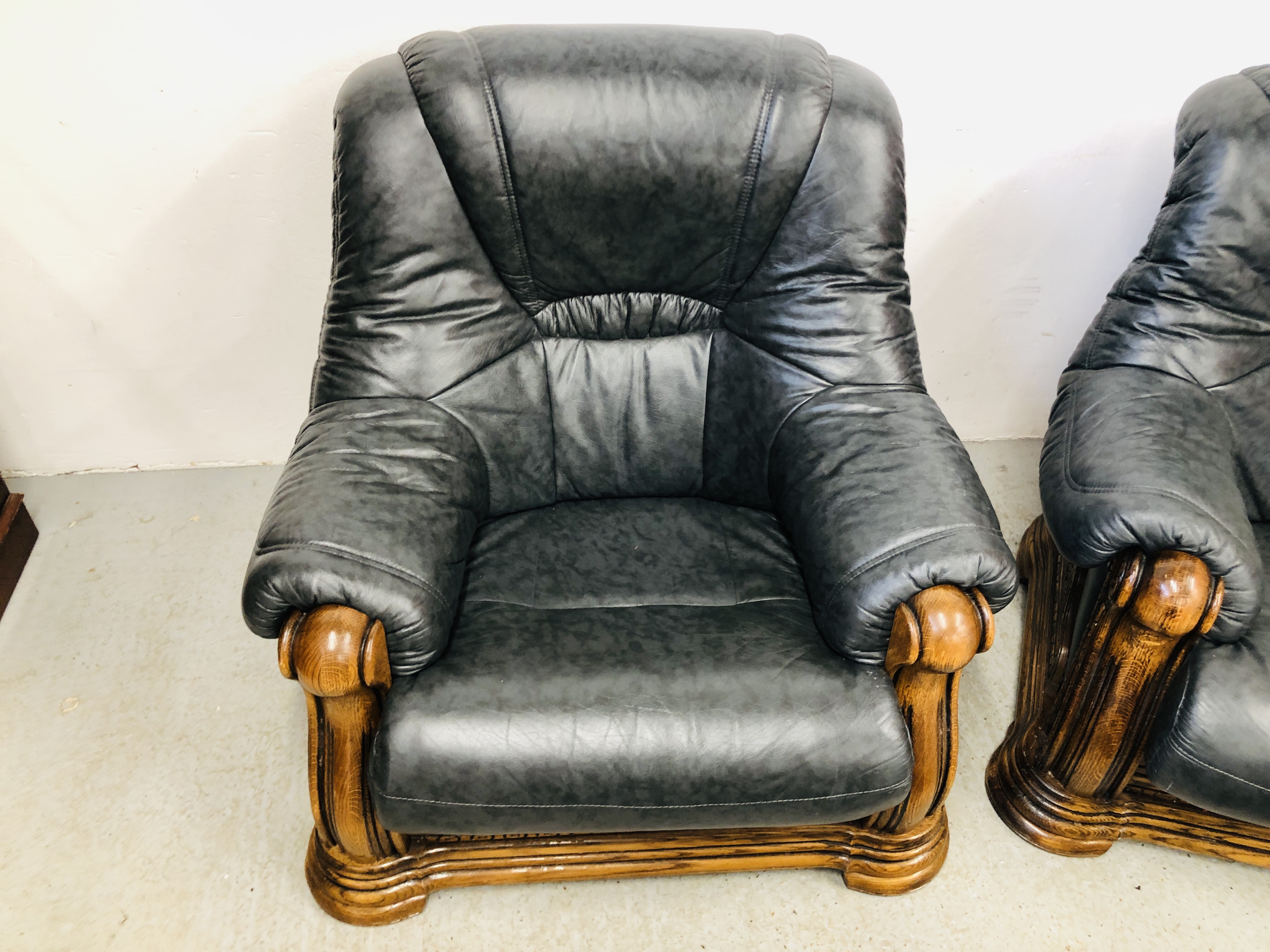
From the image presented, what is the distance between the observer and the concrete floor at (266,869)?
1381mm

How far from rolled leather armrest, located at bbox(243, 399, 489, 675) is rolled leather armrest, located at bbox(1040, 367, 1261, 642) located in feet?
3.08

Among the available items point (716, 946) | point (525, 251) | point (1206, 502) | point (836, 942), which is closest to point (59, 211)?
point (525, 251)

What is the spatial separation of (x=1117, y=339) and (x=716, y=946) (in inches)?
47.4

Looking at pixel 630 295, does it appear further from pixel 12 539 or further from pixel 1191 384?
pixel 12 539

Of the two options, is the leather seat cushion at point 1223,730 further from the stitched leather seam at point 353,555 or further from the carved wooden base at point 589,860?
the stitched leather seam at point 353,555

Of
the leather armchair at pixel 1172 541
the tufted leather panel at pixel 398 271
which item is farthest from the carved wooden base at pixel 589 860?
the tufted leather panel at pixel 398 271

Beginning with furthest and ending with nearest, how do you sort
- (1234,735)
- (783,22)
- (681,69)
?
1. (783,22)
2. (681,69)
3. (1234,735)

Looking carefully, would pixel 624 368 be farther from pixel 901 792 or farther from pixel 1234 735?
pixel 1234 735

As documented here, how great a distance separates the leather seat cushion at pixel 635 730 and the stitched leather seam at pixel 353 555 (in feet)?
0.41

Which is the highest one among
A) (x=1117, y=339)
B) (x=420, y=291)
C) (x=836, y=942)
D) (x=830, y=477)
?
(x=420, y=291)

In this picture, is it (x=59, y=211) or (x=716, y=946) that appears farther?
(x=59, y=211)

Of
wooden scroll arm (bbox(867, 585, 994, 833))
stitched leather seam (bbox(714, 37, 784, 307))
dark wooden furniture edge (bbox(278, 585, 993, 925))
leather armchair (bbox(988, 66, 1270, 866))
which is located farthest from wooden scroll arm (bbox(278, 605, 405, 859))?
leather armchair (bbox(988, 66, 1270, 866))

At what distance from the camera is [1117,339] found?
1.53m

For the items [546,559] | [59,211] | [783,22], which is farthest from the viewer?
[59,211]
